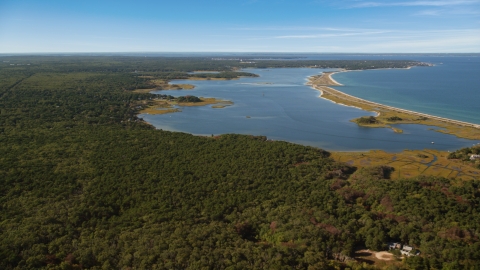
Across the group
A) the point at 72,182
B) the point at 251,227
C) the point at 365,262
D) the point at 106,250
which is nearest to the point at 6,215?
the point at 72,182

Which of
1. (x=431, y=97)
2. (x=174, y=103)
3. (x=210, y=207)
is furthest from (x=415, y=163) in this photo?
(x=431, y=97)

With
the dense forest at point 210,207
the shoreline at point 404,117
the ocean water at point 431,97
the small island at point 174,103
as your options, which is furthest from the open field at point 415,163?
the small island at point 174,103

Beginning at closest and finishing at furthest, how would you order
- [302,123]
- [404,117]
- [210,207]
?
[210,207] < [302,123] < [404,117]

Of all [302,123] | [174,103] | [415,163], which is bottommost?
[415,163]

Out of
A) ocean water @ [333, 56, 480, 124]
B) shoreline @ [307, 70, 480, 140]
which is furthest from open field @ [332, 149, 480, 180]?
ocean water @ [333, 56, 480, 124]

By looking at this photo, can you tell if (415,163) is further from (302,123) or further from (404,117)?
(404,117)

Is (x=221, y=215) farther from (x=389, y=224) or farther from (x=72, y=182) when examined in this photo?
(x=72, y=182)
